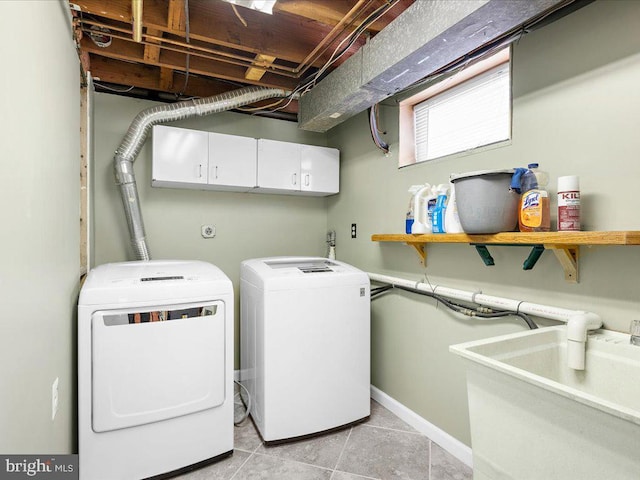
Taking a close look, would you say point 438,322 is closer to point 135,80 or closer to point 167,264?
point 167,264

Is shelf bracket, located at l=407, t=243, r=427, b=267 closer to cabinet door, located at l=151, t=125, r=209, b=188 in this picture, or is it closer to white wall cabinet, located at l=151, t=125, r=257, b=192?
white wall cabinet, located at l=151, t=125, r=257, b=192

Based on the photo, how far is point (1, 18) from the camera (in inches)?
34.6

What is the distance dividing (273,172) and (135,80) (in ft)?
4.06

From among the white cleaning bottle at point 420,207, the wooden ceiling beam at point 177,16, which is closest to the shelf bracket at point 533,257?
the white cleaning bottle at point 420,207

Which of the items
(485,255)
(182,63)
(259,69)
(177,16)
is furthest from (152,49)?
(485,255)

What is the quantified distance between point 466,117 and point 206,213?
83.9 inches

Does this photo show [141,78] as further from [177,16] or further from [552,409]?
[552,409]

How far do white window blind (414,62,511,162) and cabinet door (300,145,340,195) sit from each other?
0.83 m

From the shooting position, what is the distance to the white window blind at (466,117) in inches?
77.0

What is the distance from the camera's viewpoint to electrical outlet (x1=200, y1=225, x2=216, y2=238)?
299 centimetres

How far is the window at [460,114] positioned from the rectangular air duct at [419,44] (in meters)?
0.24

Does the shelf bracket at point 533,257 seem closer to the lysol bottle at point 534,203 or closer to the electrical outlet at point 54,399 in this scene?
A: the lysol bottle at point 534,203

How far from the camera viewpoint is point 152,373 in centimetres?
186

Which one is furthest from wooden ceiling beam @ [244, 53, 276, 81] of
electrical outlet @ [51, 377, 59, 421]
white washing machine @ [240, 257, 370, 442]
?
electrical outlet @ [51, 377, 59, 421]
